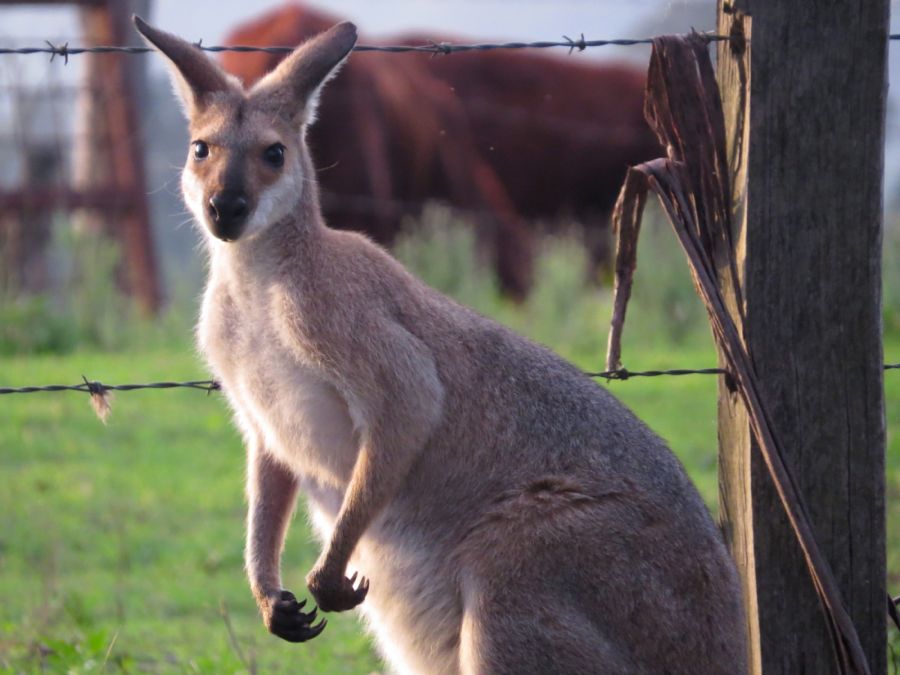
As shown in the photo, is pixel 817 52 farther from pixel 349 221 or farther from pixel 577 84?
pixel 577 84

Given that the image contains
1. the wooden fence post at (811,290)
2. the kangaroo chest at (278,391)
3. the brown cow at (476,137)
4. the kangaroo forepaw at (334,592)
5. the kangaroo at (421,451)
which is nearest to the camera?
the wooden fence post at (811,290)

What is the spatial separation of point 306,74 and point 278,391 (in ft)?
2.86

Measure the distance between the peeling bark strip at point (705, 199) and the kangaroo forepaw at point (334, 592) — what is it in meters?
1.10

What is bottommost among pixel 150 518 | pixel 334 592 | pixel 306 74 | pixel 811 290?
pixel 150 518

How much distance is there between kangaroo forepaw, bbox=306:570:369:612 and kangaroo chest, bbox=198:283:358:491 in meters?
0.31

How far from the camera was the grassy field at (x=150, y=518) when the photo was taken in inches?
185

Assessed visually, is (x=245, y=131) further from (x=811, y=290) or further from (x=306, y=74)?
(x=811, y=290)

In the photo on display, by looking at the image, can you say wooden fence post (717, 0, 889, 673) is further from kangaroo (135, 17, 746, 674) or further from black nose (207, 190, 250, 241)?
black nose (207, 190, 250, 241)

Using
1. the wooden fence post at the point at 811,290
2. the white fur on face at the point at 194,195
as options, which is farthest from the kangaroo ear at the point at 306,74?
the wooden fence post at the point at 811,290

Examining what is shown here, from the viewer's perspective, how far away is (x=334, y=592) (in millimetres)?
3395

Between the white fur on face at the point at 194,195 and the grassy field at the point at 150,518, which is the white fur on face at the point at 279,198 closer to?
the white fur on face at the point at 194,195

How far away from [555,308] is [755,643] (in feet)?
28.6

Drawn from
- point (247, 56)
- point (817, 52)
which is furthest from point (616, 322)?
point (247, 56)

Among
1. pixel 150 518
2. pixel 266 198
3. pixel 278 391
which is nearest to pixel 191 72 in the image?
pixel 266 198
